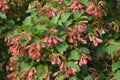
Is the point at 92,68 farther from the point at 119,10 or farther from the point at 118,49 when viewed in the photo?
the point at 119,10

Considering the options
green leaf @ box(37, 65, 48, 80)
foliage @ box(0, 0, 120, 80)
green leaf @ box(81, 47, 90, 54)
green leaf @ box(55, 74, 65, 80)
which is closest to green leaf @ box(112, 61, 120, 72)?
foliage @ box(0, 0, 120, 80)

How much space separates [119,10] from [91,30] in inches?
22.0

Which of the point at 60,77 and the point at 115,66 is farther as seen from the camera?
the point at 115,66

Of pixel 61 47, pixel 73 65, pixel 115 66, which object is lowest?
pixel 115 66

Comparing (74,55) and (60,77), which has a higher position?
(74,55)

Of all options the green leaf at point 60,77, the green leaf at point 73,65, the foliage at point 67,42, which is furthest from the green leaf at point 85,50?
the green leaf at point 60,77

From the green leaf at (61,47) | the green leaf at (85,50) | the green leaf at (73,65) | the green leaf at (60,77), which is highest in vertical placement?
the green leaf at (61,47)

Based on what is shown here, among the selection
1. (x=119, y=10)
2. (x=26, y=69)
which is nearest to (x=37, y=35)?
(x=26, y=69)

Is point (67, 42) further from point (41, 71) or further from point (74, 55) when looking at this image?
point (41, 71)

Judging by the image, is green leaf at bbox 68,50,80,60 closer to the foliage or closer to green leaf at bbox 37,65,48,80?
the foliage

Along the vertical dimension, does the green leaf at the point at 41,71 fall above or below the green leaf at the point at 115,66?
above

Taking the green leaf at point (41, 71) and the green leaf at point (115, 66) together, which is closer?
the green leaf at point (41, 71)

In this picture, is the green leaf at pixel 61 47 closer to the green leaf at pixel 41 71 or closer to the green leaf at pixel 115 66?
the green leaf at pixel 41 71

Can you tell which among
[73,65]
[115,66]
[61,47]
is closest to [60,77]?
[73,65]
